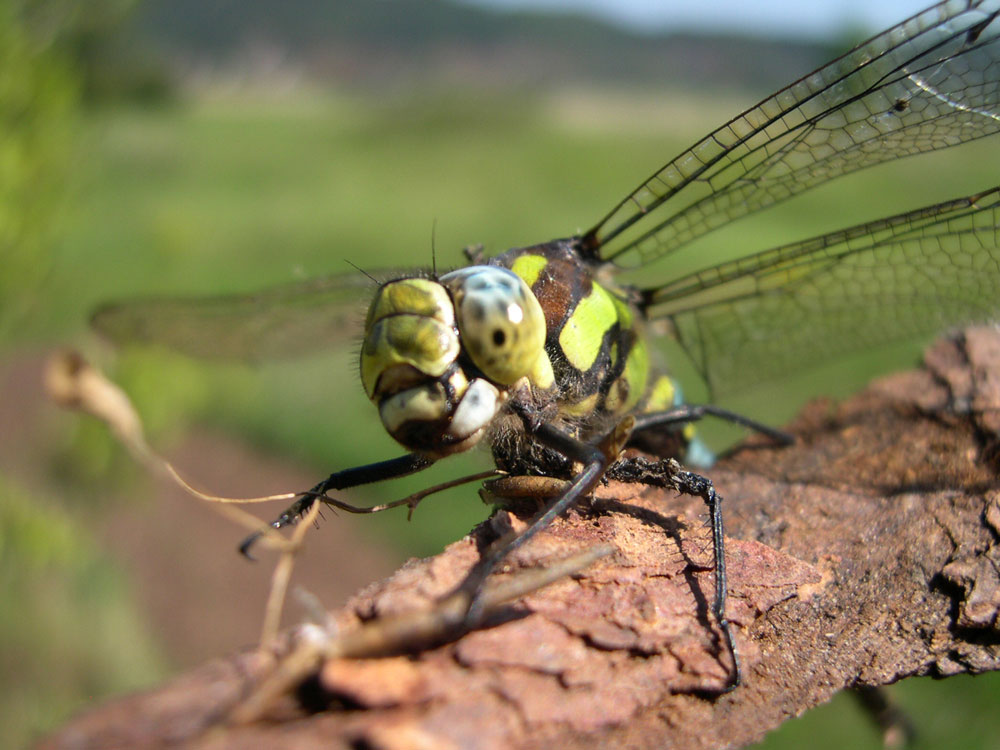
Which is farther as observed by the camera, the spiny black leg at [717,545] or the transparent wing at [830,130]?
the transparent wing at [830,130]

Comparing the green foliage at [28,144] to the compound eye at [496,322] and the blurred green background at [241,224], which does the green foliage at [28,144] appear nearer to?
the blurred green background at [241,224]

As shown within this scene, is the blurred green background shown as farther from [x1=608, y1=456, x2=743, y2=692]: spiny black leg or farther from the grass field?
[x1=608, y1=456, x2=743, y2=692]: spiny black leg

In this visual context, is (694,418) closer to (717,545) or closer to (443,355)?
(717,545)

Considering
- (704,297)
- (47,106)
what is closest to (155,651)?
(47,106)

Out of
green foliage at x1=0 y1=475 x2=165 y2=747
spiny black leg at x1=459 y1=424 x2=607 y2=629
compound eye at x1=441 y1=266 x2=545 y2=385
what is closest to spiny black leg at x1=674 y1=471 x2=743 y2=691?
spiny black leg at x1=459 y1=424 x2=607 y2=629

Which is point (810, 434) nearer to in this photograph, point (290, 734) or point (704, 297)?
point (704, 297)

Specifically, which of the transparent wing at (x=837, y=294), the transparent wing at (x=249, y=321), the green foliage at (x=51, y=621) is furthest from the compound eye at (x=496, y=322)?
the green foliage at (x=51, y=621)
